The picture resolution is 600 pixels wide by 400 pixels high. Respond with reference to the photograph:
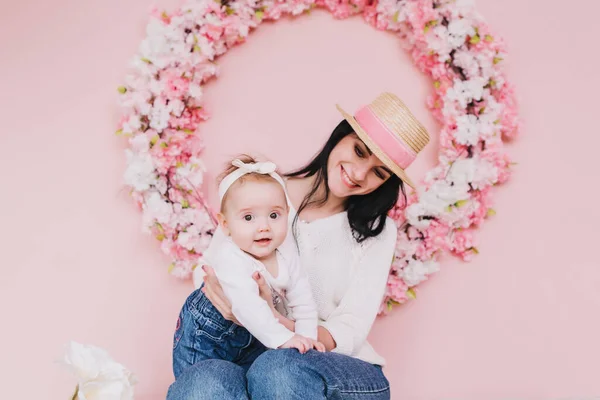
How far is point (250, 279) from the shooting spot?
1509 millimetres

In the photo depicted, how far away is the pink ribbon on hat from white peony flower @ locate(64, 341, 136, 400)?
40.5 inches

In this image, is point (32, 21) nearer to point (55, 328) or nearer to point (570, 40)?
point (55, 328)

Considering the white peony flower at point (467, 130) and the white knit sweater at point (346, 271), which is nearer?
the white knit sweater at point (346, 271)

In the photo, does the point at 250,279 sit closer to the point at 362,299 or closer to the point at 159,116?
the point at 362,299

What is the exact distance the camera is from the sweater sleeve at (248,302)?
58.0 inches

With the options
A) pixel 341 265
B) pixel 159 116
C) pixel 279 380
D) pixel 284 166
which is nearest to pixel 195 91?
pixel 159 116

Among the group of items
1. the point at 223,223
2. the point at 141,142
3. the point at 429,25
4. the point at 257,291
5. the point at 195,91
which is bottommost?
the point at 257,291

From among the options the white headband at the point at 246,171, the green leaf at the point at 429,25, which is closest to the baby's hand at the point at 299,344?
the white headband at the point at 246,171

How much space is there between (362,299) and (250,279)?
470 millimetres

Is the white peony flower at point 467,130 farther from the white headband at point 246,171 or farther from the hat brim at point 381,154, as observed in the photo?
the white headband at point 246,171

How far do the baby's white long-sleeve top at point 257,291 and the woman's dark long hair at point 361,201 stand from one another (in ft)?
1.05

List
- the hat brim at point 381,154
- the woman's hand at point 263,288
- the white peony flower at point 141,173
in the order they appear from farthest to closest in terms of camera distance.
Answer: the white peony flower at point 141,173 < the hat brim at point 381,154 < the woman's hand at point 263,288

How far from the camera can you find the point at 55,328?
215 cm

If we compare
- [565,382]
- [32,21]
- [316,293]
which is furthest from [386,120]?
[32,21]
